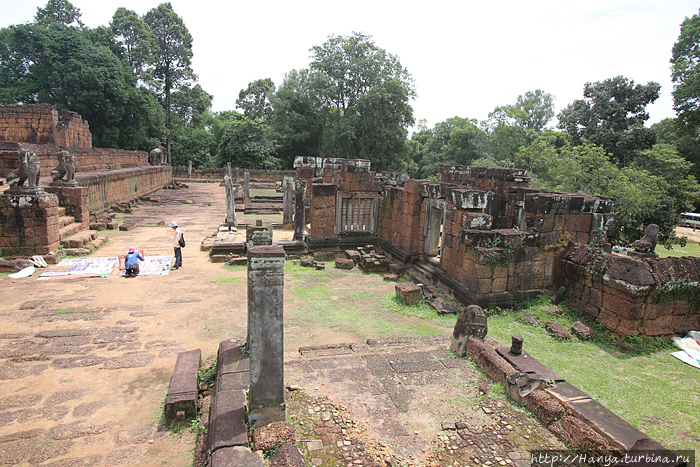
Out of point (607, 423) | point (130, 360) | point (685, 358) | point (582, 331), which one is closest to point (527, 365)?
point (607, 423)

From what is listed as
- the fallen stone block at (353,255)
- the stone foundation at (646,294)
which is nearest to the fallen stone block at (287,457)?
the stone foundation at (646,294)

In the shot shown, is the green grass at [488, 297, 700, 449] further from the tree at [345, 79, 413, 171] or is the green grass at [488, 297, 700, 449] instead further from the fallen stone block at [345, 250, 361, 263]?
the tree at [345, 79, 413, 171]

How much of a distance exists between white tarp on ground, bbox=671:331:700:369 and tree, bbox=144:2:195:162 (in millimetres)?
41236

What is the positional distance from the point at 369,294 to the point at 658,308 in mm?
5994

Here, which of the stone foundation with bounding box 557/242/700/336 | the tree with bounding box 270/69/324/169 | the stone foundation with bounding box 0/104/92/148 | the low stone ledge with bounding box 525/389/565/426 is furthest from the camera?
the tree with bounding box 270/69/324/169

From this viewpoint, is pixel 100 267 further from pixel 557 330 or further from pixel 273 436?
pixel 557 330

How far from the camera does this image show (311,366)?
5.88 metres

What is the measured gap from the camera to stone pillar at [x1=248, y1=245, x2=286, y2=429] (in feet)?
13.6

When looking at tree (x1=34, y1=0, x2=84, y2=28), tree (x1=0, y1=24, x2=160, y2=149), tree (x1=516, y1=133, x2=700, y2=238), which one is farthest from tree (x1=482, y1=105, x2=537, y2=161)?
tree (x1=34, y1=0, x2=84, y2=28)

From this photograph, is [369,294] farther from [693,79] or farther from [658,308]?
[693,79]


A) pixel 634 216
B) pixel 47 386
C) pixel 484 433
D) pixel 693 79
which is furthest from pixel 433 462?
pixel 693 79

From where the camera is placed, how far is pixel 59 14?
125 ft

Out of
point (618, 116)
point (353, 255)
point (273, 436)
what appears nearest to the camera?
point (273, 436)

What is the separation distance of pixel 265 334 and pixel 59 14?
163 ft
